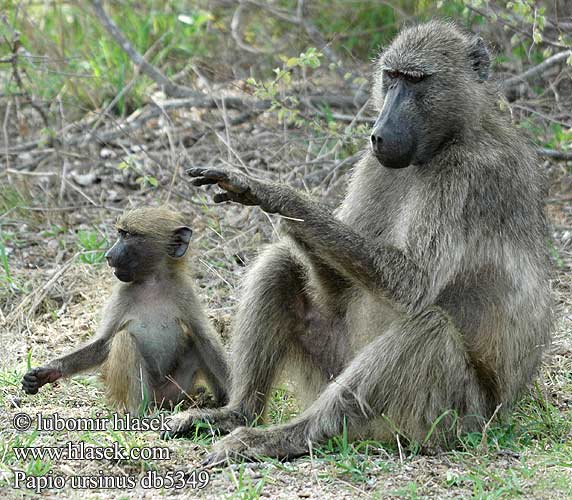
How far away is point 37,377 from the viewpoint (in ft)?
13.8

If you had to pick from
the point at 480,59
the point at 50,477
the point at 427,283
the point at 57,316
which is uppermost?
the point at 480,59

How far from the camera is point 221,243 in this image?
6.10 metres

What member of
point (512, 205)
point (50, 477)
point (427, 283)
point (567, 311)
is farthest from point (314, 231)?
point (567, 311)

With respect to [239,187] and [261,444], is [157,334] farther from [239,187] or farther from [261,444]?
[239,187]

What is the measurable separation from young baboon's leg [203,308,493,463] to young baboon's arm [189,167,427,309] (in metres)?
0.13


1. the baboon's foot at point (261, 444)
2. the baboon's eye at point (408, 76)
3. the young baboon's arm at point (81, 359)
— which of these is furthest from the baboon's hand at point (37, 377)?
the baboon's eye at point (408, 76)

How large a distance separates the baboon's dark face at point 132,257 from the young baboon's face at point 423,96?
1221mm

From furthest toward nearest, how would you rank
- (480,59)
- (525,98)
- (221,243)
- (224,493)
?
(525,98), (221,243), (480,59), (224,493)

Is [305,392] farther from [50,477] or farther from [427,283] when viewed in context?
[50,477]

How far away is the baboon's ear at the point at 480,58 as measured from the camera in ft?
13.6

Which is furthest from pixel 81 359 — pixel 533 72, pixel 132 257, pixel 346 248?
pixel 533 72

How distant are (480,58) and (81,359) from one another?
2091 millimetres

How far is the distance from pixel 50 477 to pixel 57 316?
2.28 m

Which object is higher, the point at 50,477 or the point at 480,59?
the point at 480,59
